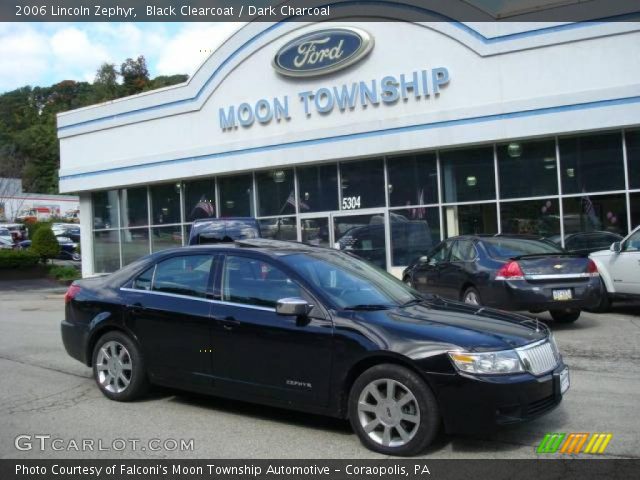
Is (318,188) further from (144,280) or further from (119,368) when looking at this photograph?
(119,368)

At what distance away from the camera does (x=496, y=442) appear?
5184mm

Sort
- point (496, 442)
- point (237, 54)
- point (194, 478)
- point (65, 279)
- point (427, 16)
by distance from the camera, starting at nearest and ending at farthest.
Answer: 1. point (194, 478)
2. point (496, 442)
3. point (427, 16)
4. point (237, 54)
5. point (65, 279)

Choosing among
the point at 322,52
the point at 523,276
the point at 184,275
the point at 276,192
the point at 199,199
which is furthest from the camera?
the point at 199,199

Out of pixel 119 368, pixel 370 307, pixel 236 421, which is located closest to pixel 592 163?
pixel 370 307

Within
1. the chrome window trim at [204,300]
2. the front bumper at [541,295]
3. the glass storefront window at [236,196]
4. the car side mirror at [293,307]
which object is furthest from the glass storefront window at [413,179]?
the car side mirror at [293,307]

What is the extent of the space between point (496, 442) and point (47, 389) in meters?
4.85

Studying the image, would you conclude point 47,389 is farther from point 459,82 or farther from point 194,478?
point 459,82

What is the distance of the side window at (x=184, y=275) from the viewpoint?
620cm

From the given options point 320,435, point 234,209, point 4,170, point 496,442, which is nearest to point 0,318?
point 234,209

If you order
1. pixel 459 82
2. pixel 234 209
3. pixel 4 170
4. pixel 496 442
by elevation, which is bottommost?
pixel 496 442

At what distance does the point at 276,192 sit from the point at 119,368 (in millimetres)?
13834

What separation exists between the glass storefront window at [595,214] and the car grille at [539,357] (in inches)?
425

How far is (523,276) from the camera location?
9961 millimetres

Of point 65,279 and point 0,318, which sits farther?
point 65,279
